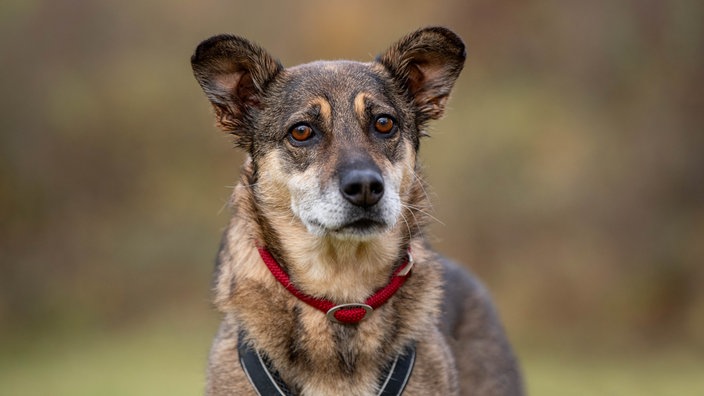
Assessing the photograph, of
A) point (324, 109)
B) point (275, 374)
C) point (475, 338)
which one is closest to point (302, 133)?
point (324, 109)

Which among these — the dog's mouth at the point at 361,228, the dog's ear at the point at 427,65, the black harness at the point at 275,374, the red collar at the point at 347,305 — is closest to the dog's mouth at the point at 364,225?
the dog's mouth at the point at 361,228

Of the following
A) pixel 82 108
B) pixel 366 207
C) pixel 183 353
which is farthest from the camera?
pixel 82 108

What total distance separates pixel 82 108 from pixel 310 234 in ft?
42.9

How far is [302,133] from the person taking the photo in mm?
5246

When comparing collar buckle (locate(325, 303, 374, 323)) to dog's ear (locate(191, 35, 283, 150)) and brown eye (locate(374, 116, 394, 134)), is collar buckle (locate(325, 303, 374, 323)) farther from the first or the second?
dog's ear (locate(191, 35, 283, 150))

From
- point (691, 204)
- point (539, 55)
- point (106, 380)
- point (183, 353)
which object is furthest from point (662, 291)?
point (106, 380)

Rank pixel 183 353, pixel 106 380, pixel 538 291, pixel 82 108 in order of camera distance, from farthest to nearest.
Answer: pixel 82 108 → pixel 538 291 → pixel 183 353 → pixel 106 380

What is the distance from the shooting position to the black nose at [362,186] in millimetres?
4867

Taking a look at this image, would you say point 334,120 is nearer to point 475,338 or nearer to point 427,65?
point 427,65

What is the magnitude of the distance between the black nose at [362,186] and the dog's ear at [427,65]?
955 millimetres

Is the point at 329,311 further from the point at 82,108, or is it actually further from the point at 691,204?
the point at 82,108

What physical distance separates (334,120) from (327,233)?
2.02 ft

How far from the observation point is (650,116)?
16.3 meters

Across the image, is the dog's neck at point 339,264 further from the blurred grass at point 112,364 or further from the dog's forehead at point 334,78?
the blurred grass at point 112,364
